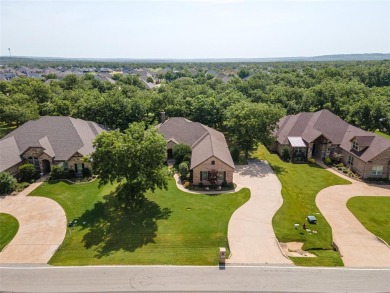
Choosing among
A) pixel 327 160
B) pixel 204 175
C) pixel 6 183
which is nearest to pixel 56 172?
pixel 6 183

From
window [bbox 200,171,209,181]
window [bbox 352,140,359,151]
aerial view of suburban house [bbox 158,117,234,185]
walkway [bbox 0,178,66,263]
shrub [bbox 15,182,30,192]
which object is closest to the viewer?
walkway [bbox 0,178,66,263]

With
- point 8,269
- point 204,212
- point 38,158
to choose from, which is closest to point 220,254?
point 204,212

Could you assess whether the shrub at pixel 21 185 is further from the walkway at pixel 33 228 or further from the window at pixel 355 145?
the window at pixel 355 145

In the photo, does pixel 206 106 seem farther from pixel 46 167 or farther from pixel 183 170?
pixel 46 167

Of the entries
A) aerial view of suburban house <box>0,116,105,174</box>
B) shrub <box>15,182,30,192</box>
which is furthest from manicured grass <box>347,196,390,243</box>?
shrub <box>15,182,30,192</box>

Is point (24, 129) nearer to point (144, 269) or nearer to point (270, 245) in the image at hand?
point (144, 269)

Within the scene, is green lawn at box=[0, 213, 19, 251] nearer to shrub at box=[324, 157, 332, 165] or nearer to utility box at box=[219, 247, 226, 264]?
utility box at box=[219, 247, 226, 264]
